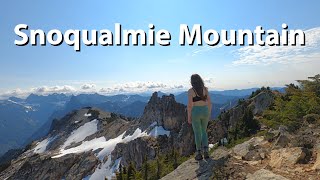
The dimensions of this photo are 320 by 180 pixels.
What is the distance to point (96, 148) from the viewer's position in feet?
379

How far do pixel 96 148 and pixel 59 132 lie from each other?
75.6 metres

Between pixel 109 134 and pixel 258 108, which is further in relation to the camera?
pixel 109 134

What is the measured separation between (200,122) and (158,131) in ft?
300

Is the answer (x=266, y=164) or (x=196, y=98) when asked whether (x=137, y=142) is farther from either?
(x=266, y=164)

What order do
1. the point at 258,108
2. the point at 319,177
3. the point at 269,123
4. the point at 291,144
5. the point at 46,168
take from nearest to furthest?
the point at 319,177 → the point at 291,144 → the point at 269,123 → the point at 258,108 → the point at 46,168

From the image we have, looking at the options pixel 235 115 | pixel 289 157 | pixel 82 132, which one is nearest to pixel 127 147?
pixel 235 115

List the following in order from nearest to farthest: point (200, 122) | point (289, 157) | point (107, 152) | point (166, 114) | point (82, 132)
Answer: point (289, 157) < point (200, 122) < point (107, 152) < point (166, 114) < point (82, 132)

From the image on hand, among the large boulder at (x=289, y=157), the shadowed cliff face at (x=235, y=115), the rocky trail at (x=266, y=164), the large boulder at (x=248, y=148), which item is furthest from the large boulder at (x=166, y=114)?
the large boulder at (x=289, y=157)

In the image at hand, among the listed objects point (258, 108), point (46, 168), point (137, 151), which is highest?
point (258, 108)

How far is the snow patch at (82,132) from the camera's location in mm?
151250

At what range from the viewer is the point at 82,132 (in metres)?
159

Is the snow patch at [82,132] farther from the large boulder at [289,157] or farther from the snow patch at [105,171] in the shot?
the large boulder at [289,157]

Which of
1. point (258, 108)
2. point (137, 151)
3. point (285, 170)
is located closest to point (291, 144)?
point (285, 170)

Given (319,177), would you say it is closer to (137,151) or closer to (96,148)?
(137,151)
